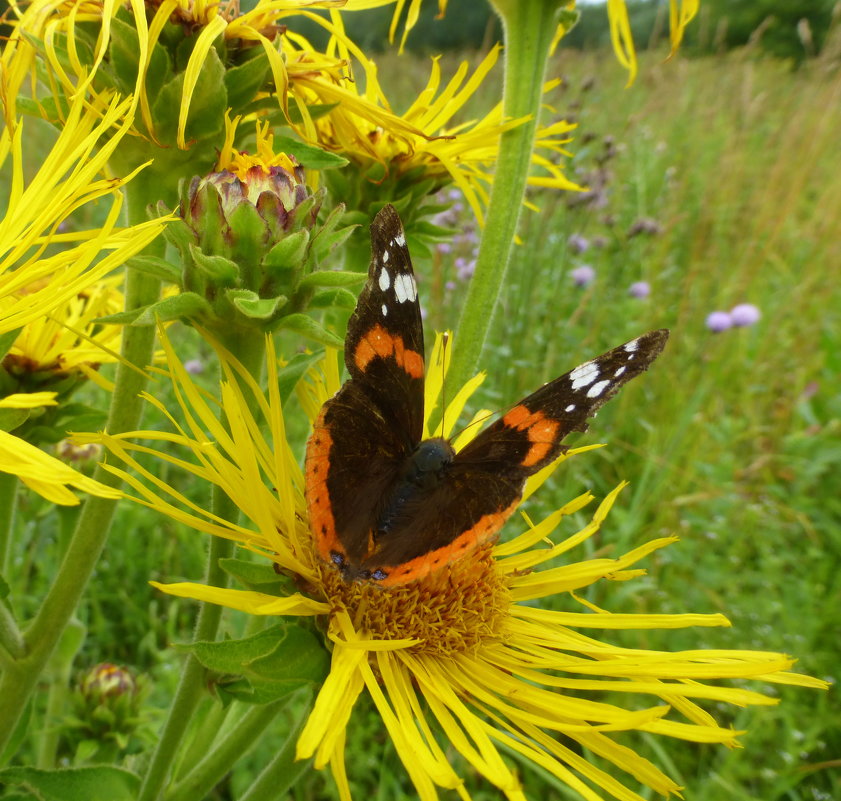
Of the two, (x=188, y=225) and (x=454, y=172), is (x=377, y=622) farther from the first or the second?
(x=454, y=172)

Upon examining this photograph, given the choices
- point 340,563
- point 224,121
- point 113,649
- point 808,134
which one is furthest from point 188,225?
point 808,134

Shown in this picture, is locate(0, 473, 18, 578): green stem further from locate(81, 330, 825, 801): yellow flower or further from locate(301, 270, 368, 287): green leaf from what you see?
locate(301, 270, 368, 287): green leaf

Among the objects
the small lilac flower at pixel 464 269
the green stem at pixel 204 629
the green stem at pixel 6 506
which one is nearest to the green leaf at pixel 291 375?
the green stem at pixel 204 629

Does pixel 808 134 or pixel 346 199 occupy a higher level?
pixel 808 134

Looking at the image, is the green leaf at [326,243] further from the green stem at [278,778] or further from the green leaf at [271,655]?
the green stem at [278,778]

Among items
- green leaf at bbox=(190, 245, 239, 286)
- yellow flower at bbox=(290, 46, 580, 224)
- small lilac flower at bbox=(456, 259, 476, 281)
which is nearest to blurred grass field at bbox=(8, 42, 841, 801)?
small lilac flower at bbox=(456, 259, 476, 281)

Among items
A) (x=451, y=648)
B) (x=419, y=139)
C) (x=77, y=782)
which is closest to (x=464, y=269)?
(x=419, y=139)

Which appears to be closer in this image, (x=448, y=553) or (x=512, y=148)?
(x=448, y=553)

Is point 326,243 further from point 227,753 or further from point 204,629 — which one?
point 227,753
